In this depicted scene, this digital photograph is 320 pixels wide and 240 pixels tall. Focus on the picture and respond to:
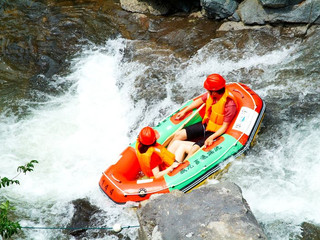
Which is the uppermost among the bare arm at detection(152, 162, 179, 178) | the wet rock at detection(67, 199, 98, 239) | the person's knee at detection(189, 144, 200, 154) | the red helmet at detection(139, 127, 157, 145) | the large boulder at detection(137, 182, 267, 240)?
the large boulder at detection(137, 182, 267, 240)

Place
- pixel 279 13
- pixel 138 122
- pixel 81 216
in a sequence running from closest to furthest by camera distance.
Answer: pixel 81 216 < pixel 138 122 < pixel 279 13

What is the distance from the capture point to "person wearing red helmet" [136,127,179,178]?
5938 mm

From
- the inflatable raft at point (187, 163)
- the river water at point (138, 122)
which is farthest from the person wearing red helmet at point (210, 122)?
the river water at point (138, 122)

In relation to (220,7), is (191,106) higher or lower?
lower

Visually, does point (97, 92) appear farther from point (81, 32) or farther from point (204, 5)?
point (204, 5)

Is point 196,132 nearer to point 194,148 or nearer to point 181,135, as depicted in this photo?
point 181,135

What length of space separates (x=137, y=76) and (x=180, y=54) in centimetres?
109

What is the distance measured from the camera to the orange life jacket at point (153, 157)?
6031mm

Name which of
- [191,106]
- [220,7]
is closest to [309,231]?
[191,106]

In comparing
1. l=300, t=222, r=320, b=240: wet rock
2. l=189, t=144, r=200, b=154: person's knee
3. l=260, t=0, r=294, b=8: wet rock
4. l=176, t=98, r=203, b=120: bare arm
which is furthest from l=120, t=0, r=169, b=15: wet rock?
l=300, t=222, r=320, b=240: wet rock

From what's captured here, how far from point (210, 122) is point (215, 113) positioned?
0.20m

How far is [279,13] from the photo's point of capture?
353 inches

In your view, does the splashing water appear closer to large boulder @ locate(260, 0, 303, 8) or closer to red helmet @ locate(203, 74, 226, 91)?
large boulder @ locate(260, 0, 303, 8)

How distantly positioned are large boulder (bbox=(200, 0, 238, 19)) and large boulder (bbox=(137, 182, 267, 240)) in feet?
18.6
